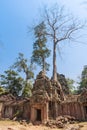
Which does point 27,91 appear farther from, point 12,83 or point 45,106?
point 45,106

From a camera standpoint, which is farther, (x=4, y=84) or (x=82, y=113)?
(x=4, y=84)

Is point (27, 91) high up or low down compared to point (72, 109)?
up

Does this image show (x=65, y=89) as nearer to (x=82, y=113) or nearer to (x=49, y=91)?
(x=49, y=91)

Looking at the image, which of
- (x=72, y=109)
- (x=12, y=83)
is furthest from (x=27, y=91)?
(x=72, y=109)

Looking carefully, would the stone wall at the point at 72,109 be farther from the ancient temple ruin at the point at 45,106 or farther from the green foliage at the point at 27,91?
the green foliage at the point at 27,91

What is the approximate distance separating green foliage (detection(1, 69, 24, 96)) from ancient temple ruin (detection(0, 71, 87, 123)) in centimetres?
750

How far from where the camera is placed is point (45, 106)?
2130cm

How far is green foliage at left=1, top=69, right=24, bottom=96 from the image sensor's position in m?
32.6

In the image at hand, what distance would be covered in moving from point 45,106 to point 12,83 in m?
13.0

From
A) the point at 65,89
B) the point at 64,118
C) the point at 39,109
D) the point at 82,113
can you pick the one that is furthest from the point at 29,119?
the point at 65,89

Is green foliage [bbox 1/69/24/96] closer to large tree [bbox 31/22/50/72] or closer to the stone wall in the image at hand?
large tree [bbox 31/22/50/72]

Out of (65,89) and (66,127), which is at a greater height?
(65,89)

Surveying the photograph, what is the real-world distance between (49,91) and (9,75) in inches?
464

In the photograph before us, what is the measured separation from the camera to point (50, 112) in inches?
868
